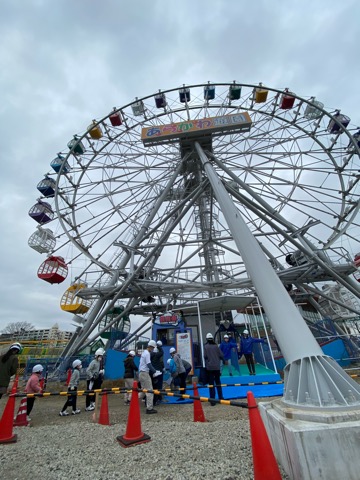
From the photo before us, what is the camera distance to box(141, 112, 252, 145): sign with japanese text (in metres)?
13.3

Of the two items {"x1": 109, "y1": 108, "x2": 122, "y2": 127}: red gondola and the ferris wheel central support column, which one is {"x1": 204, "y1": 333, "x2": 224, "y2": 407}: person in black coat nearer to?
the ferris wheel central support column

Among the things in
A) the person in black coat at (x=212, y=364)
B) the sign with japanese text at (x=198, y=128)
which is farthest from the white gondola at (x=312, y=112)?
the person in black coat at (x=212, y=364)

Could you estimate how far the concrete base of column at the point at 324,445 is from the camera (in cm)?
209

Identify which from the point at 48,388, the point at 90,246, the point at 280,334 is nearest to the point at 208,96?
the point at 90,246

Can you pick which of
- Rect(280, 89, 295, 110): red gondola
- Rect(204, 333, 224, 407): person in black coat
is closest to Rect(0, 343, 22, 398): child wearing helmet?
Rect(204, 333, 224, 407): person in black coat

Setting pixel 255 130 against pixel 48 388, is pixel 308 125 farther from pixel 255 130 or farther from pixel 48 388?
pixel 48 388

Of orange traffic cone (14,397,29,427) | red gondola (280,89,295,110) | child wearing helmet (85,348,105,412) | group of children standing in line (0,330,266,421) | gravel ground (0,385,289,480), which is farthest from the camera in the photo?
red gondola (280,89,295,110)

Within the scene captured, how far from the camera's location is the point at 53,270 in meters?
15.5

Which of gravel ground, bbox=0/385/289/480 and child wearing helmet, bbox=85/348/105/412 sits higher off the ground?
child wearing helmet, bbox=85/348/105/412

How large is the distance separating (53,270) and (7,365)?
10440mm

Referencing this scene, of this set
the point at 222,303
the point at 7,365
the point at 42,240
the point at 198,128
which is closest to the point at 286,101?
the point at 198,128

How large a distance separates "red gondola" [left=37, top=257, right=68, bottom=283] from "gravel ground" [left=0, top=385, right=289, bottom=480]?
1077 centimetres

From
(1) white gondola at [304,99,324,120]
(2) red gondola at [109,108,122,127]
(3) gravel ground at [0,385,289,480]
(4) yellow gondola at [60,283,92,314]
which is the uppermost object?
(2) red gondola at [109,108,122,127]

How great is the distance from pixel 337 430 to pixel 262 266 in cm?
333
